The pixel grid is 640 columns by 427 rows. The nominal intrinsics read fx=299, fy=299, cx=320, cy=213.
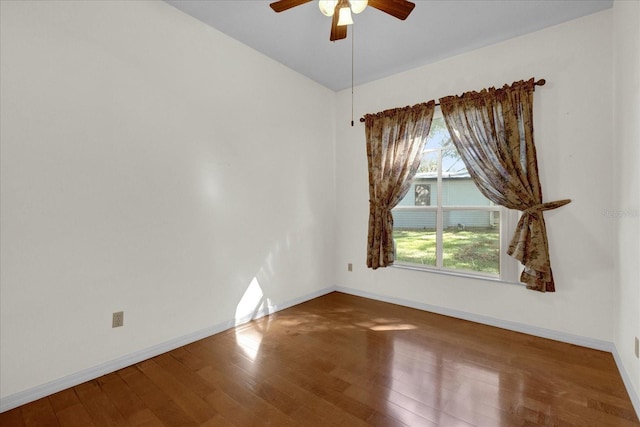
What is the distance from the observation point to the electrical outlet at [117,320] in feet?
7.42

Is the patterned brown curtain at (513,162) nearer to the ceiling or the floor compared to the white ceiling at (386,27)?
nearer to the floor

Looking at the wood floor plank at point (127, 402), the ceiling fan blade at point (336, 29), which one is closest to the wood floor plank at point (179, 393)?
the wood floor plank at point (127, 402)

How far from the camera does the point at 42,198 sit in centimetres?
195

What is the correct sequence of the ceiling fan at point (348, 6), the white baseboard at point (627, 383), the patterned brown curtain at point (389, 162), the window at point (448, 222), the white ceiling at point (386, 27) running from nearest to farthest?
the white baseboard at point (627, 383), the ceiling fan at point (348, 6), the white ceiling at point (386, 27), the window at point (448, 222), the patterned brown curtain at point (389, 162)

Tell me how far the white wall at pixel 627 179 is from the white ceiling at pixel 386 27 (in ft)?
1.86

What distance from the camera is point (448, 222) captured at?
351cm

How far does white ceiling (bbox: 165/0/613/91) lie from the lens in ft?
8.29

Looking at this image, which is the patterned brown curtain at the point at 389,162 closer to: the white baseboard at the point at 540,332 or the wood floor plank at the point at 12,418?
the white baseboard at the point at 540,332

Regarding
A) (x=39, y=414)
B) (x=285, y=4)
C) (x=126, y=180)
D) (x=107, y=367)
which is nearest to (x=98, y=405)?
(x=39, y=414)

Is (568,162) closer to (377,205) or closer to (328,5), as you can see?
(377,205)

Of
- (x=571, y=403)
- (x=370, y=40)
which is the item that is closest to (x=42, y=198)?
(x=370, y=40)

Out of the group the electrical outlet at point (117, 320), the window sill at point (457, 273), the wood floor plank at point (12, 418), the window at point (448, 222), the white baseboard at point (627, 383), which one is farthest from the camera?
the window at point (448, 222)

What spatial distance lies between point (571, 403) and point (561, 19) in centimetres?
309

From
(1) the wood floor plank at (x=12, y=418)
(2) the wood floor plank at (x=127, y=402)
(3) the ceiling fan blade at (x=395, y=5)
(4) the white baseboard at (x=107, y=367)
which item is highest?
(3) the ceiling fan blade at (x=395, y=5)
